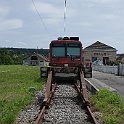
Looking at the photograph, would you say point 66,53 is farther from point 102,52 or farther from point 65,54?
point 102,52

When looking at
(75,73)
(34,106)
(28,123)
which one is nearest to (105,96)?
(34,106)

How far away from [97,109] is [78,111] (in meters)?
0.79

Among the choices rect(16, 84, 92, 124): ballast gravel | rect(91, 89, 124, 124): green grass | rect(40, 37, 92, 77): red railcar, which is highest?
rect(40, 37, 92, 77): red railcar

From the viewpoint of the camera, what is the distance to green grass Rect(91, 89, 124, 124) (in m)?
11.3

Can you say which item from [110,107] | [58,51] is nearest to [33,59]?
[58,51]

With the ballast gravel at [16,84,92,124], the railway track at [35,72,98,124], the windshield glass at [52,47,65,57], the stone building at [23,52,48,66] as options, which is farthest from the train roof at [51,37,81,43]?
the stone building at [23,52,48,66]

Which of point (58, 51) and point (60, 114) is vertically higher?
point (58, 51)

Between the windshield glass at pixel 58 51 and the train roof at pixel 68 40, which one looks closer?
the train roof at pixel 68 40

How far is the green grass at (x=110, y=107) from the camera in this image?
37.0 feet

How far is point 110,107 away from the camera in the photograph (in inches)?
554

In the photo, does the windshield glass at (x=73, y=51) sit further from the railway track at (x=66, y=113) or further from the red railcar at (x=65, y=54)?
the railway track at (x=66, y=113)

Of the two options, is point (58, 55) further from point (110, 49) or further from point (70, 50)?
point (110, 49)

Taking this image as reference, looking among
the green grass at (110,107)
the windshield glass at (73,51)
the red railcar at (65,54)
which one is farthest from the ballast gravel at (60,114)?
the windshield glass at (73,51)

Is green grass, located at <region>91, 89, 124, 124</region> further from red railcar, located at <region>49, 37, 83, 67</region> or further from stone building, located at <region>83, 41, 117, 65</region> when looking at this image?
stone building, located at <region>83, 41, 117, 65</region>
